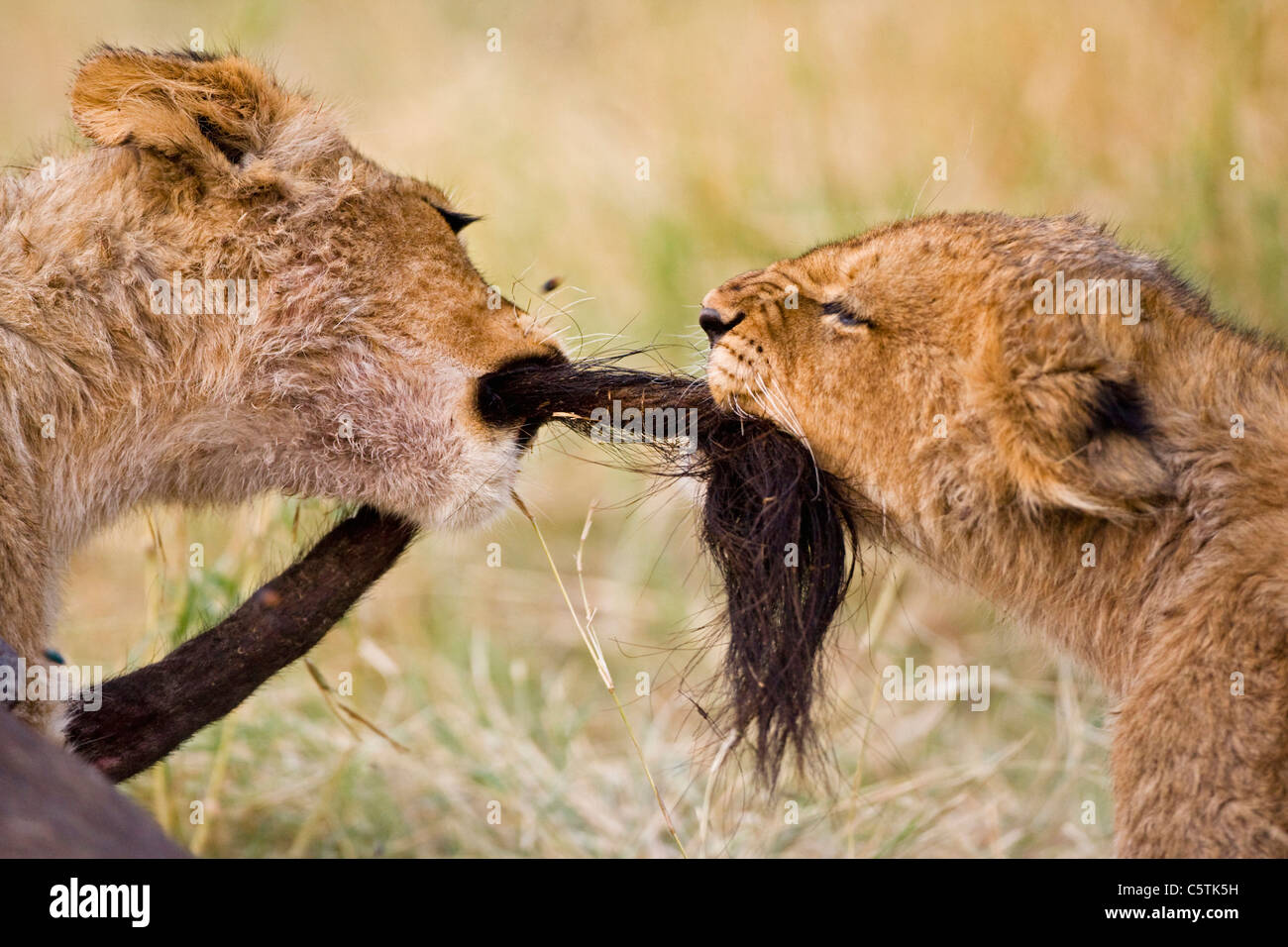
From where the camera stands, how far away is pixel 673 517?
236 inches

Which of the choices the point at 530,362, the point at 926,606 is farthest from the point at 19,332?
the point at 926,606

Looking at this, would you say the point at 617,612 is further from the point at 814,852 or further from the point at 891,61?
the point at 891,61

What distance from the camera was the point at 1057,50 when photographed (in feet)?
19.7

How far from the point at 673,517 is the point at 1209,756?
378cm

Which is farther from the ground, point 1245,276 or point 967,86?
point 967,86

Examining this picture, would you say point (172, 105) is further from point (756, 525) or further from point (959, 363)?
point (959, 363)

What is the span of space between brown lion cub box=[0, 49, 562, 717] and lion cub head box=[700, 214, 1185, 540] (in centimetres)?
55

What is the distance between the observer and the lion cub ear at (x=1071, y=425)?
2.54 meters

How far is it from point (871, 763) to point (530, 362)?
2.58 meters

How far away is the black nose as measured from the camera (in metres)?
3.04

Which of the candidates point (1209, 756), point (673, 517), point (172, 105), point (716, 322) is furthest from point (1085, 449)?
point (673, 517)
